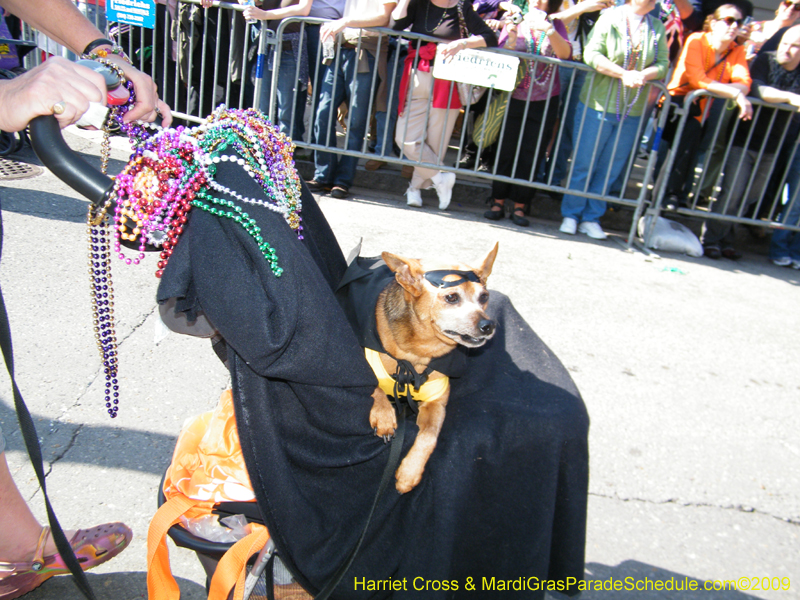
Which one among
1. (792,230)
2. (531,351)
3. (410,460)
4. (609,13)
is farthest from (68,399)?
(792,230)

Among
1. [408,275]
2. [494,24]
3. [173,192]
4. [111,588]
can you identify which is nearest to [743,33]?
[494,24]

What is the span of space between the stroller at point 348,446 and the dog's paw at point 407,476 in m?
0.04

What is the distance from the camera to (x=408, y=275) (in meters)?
2.27

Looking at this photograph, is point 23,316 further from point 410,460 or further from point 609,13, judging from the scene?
point 609,13

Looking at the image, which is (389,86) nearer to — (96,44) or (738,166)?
(738,166)

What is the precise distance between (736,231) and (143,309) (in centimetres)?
652

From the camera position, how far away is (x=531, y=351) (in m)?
2.03

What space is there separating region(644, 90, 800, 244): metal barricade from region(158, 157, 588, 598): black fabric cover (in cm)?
503

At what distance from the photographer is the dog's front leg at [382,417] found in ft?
5.54

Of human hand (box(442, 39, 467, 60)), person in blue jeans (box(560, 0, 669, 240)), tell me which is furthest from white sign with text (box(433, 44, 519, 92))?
person in blue jeans (box(560, 0, 669, 240))

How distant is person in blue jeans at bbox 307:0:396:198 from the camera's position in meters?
5.60

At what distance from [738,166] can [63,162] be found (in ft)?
21.8

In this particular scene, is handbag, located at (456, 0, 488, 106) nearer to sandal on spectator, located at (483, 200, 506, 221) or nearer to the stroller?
sandal on spectator, located at (483, 200, 506, 221)

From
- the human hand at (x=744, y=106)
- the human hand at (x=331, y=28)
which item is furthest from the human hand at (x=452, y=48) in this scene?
the human hand at (x=744, y=106)
